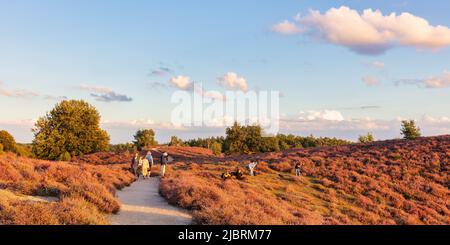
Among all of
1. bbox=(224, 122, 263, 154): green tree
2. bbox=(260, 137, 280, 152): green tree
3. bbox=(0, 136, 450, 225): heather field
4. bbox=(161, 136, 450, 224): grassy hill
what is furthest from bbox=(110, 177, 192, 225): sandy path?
bbox=(260, 137, 280, 152): green tree

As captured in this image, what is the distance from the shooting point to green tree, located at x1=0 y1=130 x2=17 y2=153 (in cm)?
8219

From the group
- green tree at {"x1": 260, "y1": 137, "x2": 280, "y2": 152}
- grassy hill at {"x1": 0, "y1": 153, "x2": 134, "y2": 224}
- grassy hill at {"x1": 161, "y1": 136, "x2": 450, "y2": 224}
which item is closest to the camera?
grassy hill at {"x1": 0, "y1": 153, "x2": 134, "y2": 224}

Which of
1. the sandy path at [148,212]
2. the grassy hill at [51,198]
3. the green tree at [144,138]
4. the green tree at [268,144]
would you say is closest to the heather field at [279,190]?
the grassy hill at [51,198]

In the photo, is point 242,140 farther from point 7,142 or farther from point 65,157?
point 7,142

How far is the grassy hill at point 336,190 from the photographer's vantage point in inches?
608

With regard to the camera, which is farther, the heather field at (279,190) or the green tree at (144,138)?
the green tree at (144,138)

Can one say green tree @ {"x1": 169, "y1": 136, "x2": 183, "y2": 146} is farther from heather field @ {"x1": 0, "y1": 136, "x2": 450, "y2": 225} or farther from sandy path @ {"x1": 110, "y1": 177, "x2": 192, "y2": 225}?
sandy path @ {"x1": 110, "y1": 177, "x2": 192, "y2": 225}

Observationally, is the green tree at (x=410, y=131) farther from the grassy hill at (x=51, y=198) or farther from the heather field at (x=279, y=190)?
the grassy hill at (x=51, y=198)

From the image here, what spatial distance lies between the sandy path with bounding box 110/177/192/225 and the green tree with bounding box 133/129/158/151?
242 feet

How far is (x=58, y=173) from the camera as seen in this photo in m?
20.6

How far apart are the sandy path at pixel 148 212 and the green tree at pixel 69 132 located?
168 ft
